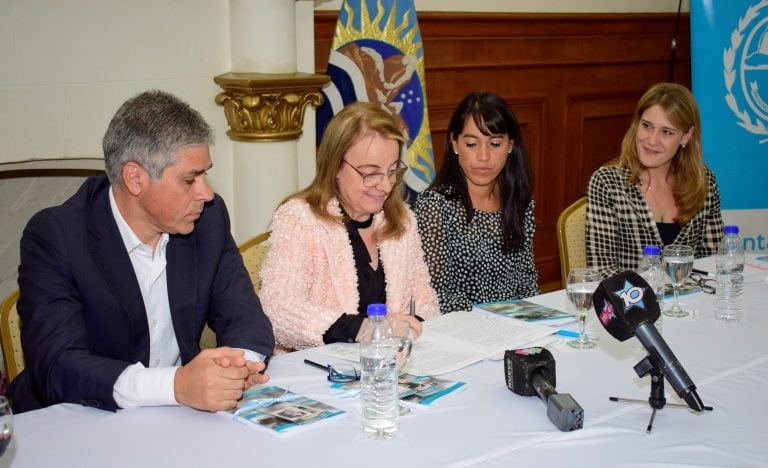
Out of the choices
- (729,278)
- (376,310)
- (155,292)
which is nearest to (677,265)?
(729,278)

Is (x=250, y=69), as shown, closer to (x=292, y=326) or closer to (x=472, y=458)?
(x=292, y=326)

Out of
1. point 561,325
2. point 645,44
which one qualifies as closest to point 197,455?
point 561,325

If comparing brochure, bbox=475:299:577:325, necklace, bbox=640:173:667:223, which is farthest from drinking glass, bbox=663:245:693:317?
necklace, bbox=640:173:667:223

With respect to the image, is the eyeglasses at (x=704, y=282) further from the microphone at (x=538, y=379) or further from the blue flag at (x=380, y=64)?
the blue flag at (x=380, y=64)

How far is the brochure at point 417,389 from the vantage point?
1861 millimetres

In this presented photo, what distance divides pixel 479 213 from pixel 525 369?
1267mm

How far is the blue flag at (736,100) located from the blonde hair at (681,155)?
1.44m

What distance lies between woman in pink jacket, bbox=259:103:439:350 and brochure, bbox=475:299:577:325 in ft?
0.88

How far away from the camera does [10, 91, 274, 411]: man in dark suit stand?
71.7 inches

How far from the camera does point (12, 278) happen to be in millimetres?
3891

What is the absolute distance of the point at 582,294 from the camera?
2207 millimetres

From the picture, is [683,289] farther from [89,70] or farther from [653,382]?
[89,70]

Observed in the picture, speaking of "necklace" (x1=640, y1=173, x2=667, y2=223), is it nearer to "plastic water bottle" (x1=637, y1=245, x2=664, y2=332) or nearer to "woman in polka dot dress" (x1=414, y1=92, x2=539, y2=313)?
"woman in polka dot dress" (x1=414, y1=92, x2=539, y2=313)

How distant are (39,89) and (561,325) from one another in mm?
2062
